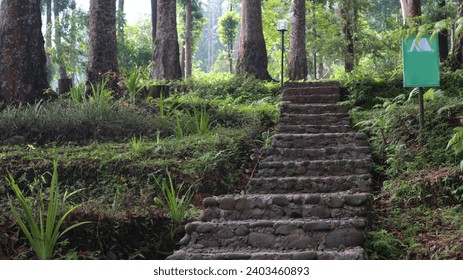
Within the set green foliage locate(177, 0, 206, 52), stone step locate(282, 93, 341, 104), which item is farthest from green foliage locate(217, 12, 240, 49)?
stone step locate(282, 93, 341, 104)

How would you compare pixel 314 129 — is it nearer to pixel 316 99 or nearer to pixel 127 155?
pixel 316 99

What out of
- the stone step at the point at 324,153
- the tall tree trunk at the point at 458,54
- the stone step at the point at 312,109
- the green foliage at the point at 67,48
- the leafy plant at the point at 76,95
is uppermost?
the green foliage at the point at 67,48

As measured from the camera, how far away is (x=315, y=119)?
9859mm

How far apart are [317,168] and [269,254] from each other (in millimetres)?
2566

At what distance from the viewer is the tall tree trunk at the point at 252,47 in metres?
15.3

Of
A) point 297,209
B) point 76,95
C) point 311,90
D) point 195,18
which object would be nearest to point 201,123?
point 311,90

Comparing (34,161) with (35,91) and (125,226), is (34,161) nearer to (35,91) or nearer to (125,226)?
(125,226)

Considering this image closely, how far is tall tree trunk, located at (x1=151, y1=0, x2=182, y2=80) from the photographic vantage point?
595 inches

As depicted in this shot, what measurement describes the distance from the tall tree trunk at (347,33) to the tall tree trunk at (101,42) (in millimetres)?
10410

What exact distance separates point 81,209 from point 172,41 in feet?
31.2

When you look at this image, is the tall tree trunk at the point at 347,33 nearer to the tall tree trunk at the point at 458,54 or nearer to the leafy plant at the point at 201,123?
the tall tree trunk at the point at 458,54

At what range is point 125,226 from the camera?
6180 millimetres

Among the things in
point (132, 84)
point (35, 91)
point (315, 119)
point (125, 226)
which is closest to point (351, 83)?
point (315, 119)

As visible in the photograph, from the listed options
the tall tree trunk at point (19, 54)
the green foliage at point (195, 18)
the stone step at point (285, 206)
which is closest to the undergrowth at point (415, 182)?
the stone step at point (285, 206)
